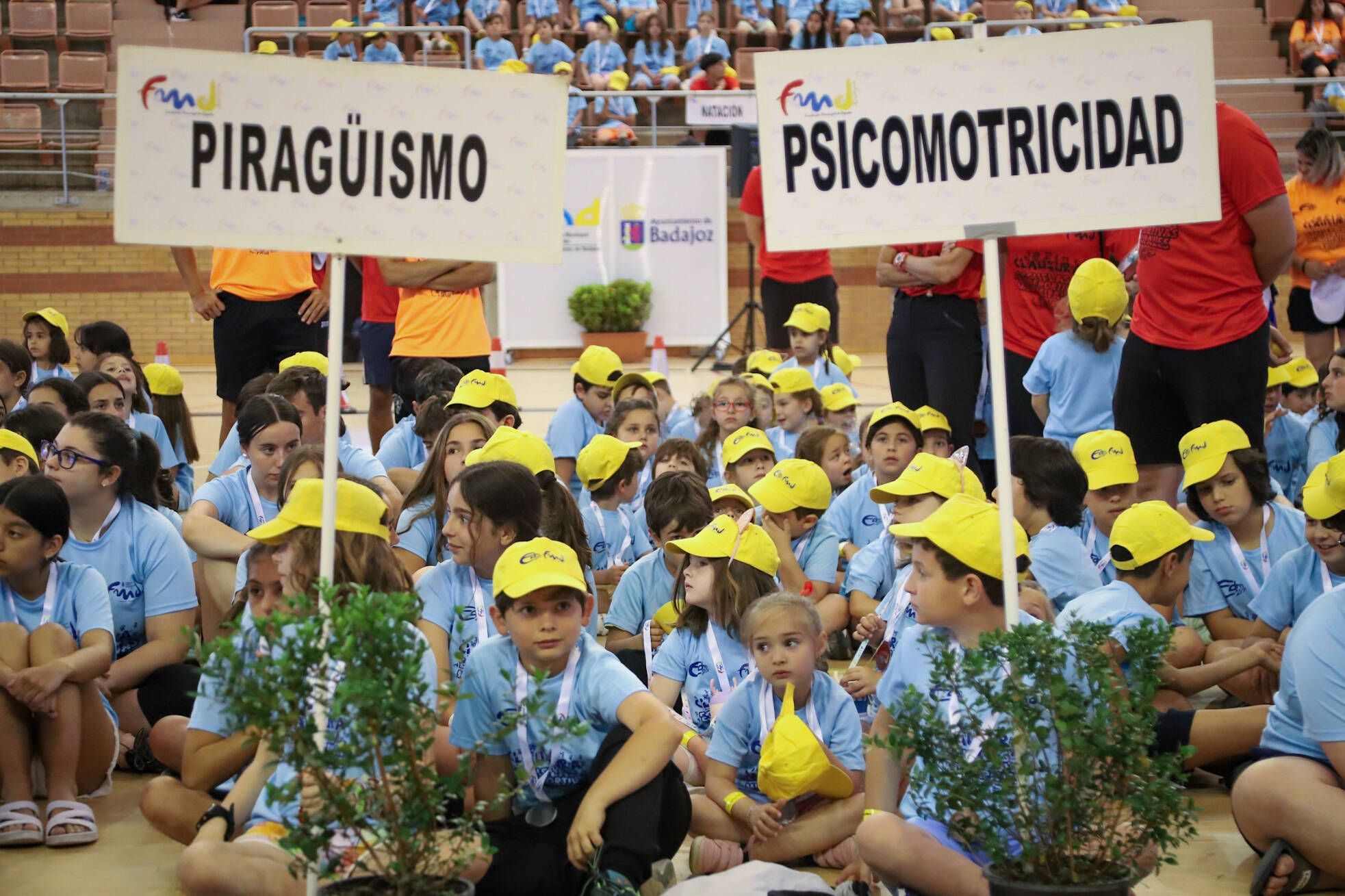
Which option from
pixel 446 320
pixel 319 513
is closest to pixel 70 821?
pixel 319 513

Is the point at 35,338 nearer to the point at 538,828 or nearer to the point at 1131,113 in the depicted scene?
the point at 538,828

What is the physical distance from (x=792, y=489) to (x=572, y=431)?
2069 millimetres

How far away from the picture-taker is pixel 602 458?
6188 mm

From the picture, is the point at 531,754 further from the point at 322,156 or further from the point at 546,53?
the point at 546,53

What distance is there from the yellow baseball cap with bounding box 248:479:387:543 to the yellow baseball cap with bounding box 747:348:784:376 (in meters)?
5.44

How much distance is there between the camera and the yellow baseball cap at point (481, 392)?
21.4 feet

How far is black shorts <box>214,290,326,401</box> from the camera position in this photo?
25.0 feet

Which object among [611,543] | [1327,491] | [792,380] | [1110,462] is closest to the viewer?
[1327,491]

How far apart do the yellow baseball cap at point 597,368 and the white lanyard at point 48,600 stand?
11.7ft

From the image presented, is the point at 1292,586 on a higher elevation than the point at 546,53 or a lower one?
lower

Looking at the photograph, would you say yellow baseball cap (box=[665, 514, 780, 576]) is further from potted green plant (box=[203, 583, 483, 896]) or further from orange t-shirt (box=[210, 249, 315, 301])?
orange t-shirt (box=[210, 249, 315, 301])

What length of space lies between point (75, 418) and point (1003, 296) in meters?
4.36

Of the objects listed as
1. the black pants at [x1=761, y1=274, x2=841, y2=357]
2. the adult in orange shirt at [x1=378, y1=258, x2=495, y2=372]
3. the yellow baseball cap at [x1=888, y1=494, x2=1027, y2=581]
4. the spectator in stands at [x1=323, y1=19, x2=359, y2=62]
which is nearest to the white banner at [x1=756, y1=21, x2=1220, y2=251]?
the yellow baseball cap at [x1=888, y1=494, x2=1027, y2=581]

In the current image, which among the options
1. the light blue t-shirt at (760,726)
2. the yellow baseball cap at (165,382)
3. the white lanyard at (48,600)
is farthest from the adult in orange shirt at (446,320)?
the light blue t-shirt at (760,726)
